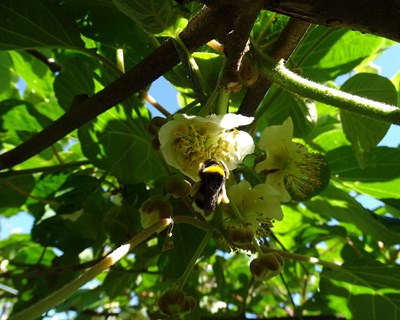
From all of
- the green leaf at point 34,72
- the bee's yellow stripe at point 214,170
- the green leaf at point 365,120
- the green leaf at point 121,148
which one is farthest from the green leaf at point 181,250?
the green leaf at point 34,72

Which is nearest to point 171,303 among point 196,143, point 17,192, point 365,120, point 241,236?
point 241,236

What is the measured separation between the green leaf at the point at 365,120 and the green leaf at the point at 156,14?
0.53 metres

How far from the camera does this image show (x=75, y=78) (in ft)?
4.24

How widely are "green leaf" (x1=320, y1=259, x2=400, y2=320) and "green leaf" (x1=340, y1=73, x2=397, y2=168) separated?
26 centimetres

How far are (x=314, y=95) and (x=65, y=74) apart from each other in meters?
0.81

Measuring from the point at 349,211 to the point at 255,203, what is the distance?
0.65 meters

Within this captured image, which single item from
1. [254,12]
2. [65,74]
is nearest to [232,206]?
[254,12]

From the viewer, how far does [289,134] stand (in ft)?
3.74

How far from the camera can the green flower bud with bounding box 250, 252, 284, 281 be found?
864mm

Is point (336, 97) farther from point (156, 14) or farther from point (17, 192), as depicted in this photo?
point (17, 192)

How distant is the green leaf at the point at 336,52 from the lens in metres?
1.46

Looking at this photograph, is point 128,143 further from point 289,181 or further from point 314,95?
point 314,95

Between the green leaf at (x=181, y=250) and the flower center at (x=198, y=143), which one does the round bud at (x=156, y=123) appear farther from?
the green leaf at (x=181, y=250)

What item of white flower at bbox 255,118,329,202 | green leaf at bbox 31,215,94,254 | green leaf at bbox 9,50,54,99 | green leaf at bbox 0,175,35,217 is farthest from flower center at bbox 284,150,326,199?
green leaf at bbox 9,50,54,99
